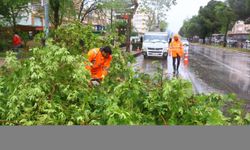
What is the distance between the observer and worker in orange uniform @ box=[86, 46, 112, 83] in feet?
21.7

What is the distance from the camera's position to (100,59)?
22.3ft

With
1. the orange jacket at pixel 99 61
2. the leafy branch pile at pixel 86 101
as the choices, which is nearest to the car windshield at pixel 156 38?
the orange jacket at pixel 99 61

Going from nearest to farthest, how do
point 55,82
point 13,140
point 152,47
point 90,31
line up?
point 13,140 < point 55,82 < point 90,31 < point 152,47

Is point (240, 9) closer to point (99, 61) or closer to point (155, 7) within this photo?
point (155, 7)

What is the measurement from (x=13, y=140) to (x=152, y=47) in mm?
25310

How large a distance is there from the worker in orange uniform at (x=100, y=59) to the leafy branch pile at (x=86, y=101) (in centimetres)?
206

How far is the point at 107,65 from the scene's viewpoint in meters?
6.69

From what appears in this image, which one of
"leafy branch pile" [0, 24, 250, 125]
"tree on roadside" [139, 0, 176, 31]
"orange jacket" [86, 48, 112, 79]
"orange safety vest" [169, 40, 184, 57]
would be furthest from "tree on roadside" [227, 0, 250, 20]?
"leafy branch pile" [0, 24, 250, 125]

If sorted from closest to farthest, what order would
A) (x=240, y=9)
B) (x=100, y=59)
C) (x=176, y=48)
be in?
(x=100, y=59) → (x=176, y=48) → (x=240, y=9)

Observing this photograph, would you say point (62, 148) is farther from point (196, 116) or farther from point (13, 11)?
point (13, 11)

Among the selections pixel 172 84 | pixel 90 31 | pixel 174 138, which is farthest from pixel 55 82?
pixel 90 31

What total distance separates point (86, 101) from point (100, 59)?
2.96 meters

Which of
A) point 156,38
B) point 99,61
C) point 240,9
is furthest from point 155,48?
point 240,9

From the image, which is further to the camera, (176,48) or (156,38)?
(156,38)
